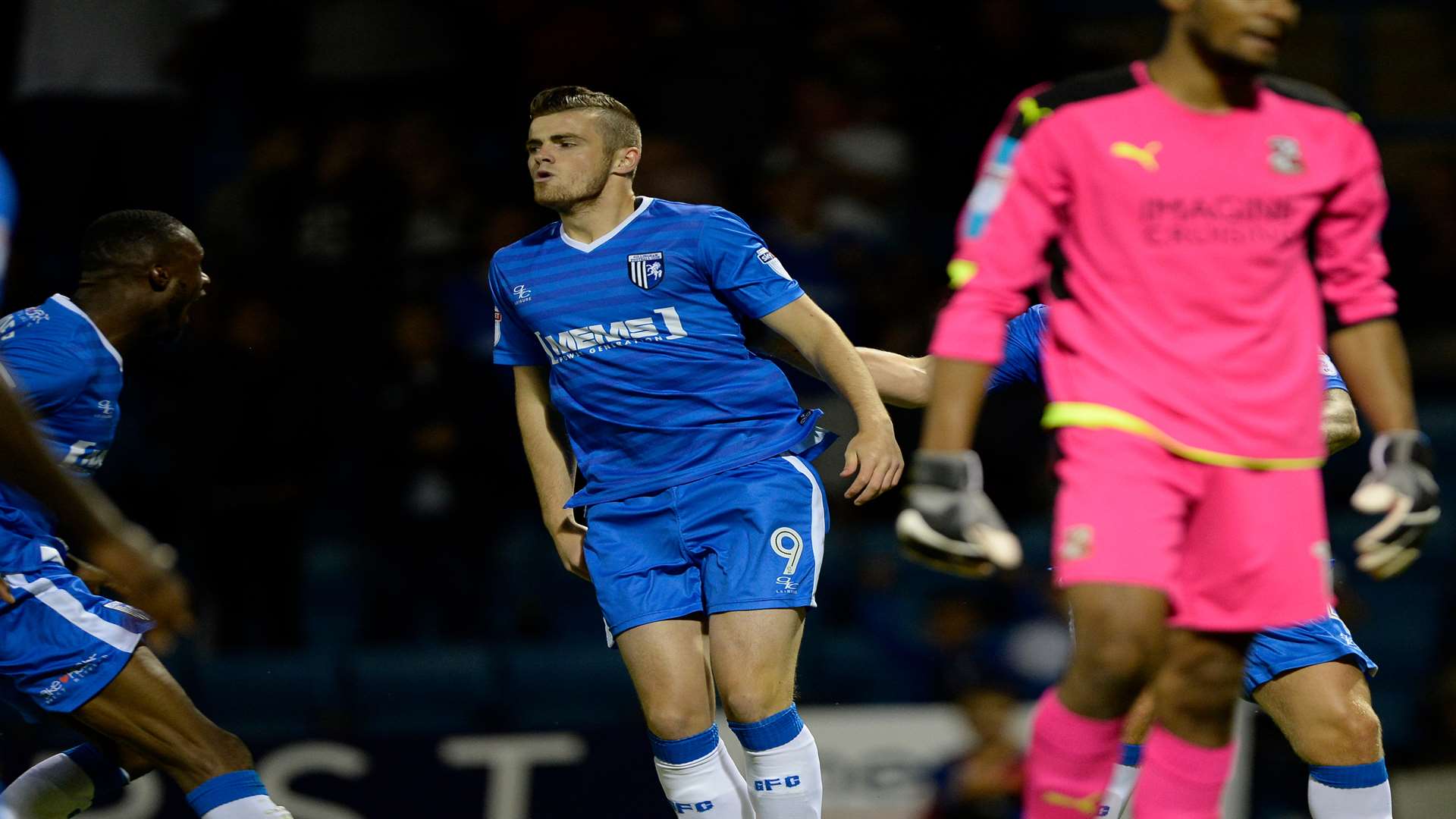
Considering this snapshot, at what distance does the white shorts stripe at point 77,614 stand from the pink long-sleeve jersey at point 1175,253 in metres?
2.31

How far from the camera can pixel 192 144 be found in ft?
32.3

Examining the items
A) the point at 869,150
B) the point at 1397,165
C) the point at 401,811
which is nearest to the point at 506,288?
the point at 401,811

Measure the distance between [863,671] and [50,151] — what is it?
5.36 metres

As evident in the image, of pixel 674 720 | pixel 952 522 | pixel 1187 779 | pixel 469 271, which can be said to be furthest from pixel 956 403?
pixel 469 271

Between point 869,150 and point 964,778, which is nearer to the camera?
point 964,778

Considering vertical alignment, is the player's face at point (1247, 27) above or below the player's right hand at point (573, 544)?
above

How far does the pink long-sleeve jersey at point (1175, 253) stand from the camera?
3.35 m

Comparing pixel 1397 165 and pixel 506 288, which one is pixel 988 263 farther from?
→ pixel 1397 165

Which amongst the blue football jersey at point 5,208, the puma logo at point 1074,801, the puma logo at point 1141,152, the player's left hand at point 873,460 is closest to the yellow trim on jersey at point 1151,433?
the puma logo at point 1141,152

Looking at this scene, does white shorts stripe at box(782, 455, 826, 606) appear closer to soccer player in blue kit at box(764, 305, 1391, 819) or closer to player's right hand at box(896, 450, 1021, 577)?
soccer player in blue kit at box(764, 305, 1391, 819)

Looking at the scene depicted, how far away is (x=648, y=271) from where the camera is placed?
15.3 ft

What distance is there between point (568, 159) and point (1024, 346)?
1.45 m

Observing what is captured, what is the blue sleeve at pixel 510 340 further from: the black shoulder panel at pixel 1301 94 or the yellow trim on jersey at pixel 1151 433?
the black shoulder panel at pixel 1301 94

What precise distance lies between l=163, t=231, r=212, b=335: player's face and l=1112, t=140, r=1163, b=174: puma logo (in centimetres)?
264
